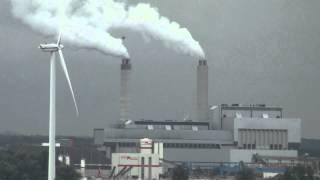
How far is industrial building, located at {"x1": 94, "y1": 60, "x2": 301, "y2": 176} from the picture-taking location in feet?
359

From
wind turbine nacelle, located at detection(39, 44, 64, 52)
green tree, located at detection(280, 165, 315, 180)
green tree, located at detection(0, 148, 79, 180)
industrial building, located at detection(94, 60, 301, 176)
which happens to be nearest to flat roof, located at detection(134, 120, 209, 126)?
industrial building, located at detection(94, 60, 301, 176)

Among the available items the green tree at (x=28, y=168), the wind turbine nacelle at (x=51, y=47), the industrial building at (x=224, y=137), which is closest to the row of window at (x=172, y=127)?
the industrial building at (x=224, y=137)

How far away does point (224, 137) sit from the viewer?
367ft

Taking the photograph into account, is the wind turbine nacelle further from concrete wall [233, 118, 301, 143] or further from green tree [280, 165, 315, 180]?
concrete wall [233, 118, 301, 143]

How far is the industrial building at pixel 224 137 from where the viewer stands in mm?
109438

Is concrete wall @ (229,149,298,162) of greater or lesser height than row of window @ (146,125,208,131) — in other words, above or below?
below

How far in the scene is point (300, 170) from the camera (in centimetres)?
7900

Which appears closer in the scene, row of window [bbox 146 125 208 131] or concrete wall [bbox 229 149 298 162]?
concrete wall [bbox 229 149 298 162]

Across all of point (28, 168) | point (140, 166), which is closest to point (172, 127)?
point (140, 166)

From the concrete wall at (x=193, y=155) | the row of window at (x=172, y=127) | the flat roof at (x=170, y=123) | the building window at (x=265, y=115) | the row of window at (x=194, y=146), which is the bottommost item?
the concrete wall at (x=193, y=155)

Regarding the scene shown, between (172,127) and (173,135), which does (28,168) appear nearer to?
(173,135)

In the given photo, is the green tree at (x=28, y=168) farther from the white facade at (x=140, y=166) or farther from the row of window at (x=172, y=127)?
the row of window at (x=172, y=127)

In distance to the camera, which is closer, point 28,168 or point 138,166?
point 28,168

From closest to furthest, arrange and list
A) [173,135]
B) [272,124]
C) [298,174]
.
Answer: [298,174], [272,124], [173,135]
